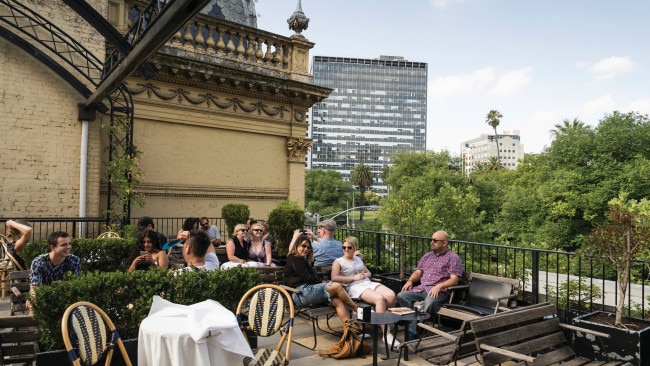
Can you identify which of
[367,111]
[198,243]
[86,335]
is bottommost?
[86,335]

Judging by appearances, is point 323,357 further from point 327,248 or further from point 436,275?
point 327,248

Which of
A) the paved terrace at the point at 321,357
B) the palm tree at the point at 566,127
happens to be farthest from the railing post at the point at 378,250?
the palm tree at the point at 566,127

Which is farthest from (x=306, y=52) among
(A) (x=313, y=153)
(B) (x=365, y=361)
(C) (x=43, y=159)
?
(A) (x=313, y=153)

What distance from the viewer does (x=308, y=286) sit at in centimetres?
643

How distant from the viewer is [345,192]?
99438 mm

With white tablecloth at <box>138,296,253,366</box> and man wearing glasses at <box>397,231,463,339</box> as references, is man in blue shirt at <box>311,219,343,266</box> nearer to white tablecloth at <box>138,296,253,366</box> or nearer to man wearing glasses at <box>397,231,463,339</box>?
man wearing glasses at <box>397,231,463,339</box>

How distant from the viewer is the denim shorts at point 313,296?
Answer: 6.30 metres

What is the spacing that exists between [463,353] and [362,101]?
563 feet

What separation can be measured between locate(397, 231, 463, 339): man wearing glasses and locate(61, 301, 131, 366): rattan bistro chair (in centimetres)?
432

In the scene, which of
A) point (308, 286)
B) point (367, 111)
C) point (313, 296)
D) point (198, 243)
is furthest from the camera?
point (367, 111)

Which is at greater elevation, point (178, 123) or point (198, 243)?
point (178, 123)

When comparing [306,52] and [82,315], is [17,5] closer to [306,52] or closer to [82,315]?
[306,52]

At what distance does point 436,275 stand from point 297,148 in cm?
1085

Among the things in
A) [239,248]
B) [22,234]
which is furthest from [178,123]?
[239,248]
